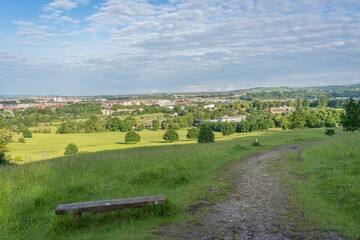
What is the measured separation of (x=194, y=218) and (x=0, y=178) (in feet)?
22.0

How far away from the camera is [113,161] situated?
14297mm

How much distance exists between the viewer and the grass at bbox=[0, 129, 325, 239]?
23.5 ft

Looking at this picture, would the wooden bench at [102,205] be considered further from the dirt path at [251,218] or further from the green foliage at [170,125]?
the green foliage at [170,125]

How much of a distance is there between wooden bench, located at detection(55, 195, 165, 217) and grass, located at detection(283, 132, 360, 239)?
Result: 3900mm

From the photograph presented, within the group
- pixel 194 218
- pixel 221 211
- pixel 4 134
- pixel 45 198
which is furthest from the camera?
pixel 4 134

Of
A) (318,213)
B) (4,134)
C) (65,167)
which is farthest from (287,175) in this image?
(4,134)

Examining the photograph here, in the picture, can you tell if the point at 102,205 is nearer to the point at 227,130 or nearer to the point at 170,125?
the point at 227,130

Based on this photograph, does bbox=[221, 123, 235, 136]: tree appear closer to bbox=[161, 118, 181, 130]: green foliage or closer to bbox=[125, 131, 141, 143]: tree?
bbox=[161, 118, 181, 130]: green foliage

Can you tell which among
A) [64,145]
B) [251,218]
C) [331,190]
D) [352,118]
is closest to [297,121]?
[352,118]

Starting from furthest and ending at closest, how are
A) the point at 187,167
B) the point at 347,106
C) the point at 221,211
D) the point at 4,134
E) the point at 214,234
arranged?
the point at 347,106 → the point at 4,134 → the point at 187,167 → the point at 221,211 → the point at 214,234

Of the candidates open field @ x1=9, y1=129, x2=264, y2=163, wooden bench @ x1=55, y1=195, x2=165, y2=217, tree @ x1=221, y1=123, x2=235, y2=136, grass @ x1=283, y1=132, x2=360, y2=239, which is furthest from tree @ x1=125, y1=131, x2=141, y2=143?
wooden bench @ x1=55, y1=195, x2=165, y2=217

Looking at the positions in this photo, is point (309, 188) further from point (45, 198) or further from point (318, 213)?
point (45, 198)

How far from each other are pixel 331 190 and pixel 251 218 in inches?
152

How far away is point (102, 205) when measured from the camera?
7477 mm
